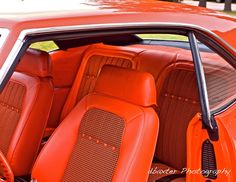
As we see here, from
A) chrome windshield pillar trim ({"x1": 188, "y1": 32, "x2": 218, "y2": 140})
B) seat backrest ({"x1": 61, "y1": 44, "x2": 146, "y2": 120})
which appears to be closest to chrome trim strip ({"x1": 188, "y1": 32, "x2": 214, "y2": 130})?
chrome windshield pillar trim ({"x1": 188, "y1": 32, "x2": 218, "y2": 140})

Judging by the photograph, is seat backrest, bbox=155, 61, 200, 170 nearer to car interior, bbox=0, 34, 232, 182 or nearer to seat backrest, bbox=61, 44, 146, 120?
car interior, bbox=0, 34, 232, 182

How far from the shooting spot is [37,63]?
261cm

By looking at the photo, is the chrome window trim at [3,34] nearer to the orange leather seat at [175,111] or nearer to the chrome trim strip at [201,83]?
the chrome trim strip at [201,83]

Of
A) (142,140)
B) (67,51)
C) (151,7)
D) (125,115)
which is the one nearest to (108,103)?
(125,115)

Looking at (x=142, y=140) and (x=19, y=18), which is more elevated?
(x=19, y=18)

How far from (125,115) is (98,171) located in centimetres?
29

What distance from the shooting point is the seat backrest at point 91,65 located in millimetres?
3012

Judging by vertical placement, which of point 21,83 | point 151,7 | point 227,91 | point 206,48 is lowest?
point 21,83

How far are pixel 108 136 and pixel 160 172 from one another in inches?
24.4

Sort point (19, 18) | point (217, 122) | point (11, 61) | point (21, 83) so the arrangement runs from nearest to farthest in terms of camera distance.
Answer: point (11, 61) < point (19, 18) < point (217, 122) < point (21, 83)

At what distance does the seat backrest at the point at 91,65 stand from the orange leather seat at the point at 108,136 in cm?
69

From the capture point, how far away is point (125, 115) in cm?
212

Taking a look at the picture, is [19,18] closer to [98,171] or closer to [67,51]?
[98,171]

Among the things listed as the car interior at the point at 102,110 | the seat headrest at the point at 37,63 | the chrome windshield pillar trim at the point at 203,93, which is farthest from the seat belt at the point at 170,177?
the seat headrest at the point at 37,63
